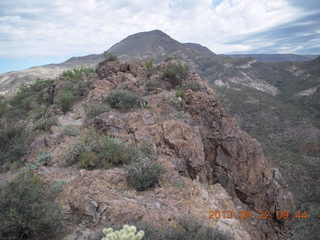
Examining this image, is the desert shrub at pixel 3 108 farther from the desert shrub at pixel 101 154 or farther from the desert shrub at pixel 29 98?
the desert shrub at pixel 101 154

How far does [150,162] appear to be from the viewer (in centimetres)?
499

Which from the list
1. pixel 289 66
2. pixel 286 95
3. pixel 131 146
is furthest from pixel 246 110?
pixel 289 66

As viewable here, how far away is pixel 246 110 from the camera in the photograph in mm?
35594

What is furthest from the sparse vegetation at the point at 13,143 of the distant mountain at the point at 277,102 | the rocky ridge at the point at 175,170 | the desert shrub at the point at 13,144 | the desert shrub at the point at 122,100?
the distant mountain at the point at 277,102

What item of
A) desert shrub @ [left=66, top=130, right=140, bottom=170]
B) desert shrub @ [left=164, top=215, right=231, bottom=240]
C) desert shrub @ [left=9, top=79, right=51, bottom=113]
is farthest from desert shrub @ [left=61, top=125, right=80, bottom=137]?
desert shrub @ [left=9, top=79, right=51, bottom=113]

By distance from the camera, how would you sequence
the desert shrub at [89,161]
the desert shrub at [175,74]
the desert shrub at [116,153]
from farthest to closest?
the desert shrub at [175,74]
the desert shrub at [116,153]
the desert shrub at [89,161]

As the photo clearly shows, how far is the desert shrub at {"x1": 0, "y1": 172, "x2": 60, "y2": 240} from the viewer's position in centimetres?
300

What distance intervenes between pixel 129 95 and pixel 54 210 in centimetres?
606

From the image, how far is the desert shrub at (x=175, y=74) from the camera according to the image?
38.8 feet

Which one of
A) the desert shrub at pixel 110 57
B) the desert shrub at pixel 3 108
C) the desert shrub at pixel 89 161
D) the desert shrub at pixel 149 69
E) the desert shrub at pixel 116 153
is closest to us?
the desert shrub at pixel 89 161

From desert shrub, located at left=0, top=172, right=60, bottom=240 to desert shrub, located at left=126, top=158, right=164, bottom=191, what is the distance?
160 centimetres

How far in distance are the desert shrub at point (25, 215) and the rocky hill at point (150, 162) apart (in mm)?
81

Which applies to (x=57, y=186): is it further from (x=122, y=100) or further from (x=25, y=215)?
(x=122, y=100)

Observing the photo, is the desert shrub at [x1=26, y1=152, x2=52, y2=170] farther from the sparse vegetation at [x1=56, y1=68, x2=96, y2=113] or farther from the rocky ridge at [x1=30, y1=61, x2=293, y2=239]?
the sparse vegetation at [x1=56, y1=68, x2=96, y2=113]
